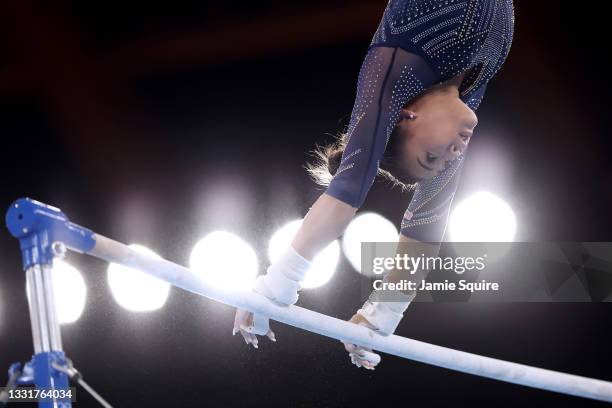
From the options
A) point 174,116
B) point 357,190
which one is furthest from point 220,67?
point 357,190

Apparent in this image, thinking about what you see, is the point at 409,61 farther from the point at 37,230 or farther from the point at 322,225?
the point at 37,230

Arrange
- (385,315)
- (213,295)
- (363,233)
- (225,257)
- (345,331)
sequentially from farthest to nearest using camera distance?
(363,233), (225,257), (385,315), (345,331), (213,295)

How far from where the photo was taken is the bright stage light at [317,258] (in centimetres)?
482

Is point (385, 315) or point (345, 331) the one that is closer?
point (345, 331)

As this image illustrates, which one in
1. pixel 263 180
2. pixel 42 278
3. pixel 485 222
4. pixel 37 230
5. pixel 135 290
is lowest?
pixel 42 278

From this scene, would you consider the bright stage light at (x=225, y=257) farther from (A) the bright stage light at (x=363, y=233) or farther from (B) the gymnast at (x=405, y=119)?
(B) the gymnast at (x=405, y=119)

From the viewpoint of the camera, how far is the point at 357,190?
216 centimetres

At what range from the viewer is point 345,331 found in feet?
7.91

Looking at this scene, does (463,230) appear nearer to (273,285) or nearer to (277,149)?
(277,149)

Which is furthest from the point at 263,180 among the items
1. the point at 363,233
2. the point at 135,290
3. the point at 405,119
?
the point at 405,119

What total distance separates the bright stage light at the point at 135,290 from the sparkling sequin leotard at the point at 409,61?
111 inches

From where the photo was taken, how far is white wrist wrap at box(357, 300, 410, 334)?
2.58 metres

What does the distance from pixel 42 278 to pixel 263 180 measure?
315cm

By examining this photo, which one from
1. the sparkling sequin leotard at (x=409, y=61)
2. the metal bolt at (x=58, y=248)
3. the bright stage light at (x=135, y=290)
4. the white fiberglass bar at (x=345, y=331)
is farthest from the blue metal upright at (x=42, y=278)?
the bright stage light at (x=135, y=290)
